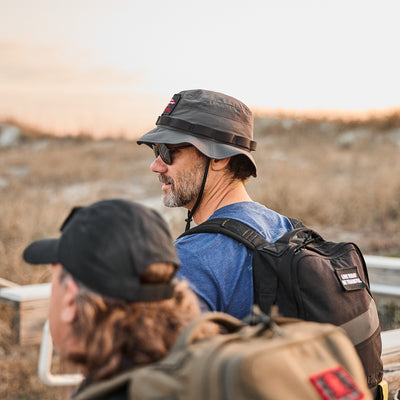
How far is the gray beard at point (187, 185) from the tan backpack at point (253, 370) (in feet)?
3.53

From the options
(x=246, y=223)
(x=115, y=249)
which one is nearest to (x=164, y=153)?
(x=246, y=223)

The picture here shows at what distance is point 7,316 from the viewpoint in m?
5.21

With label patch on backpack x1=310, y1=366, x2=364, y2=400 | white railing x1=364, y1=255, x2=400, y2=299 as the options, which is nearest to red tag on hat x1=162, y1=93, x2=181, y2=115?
label patch on backpack x1=310, y1=366, x2=364, y2=400

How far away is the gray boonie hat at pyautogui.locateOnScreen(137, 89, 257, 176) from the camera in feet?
6.84

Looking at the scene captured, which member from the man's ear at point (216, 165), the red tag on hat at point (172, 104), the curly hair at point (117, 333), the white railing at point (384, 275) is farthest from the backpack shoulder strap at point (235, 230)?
the white railing at point (384, 275)

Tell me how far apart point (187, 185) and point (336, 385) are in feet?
4.12

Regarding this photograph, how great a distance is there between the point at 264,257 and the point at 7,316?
A: 4156mm

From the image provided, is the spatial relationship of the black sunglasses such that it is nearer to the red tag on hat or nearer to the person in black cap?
the red tag on hat

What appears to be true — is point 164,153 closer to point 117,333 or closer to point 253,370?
point 117,333

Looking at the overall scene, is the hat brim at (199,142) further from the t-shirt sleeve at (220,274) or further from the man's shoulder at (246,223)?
the t-shirt sleeve at (220,274)

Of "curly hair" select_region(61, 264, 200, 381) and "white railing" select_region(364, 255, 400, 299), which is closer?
"curly hair" select_region(61, 264, 200, 381)

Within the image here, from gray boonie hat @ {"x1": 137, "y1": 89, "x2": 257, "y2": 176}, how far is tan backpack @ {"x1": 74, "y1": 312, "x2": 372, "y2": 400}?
1.06 m

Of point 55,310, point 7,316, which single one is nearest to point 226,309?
point 55,310

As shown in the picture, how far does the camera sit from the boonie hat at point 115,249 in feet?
3.59
